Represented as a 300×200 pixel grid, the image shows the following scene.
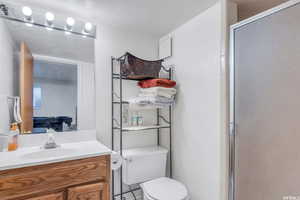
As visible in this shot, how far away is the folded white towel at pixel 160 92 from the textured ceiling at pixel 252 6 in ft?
3.21

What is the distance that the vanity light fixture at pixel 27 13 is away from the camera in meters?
1.53

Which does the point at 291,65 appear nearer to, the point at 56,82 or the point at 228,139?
the point at 228,139

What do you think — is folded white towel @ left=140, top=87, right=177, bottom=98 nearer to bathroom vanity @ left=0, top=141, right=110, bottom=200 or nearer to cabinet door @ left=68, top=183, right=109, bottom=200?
bathroom vanity @ left=0, top=141, right=110, bottom=200

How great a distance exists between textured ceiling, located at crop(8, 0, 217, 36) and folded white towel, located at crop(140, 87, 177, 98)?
728 mm

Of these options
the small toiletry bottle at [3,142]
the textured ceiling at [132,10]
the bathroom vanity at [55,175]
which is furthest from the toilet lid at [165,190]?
the textured ceiling at [132,10]

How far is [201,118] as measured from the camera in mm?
1652

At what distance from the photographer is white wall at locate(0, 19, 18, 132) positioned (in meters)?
1.43

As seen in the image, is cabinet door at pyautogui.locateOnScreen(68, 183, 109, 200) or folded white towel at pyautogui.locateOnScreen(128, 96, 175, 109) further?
folded white towel at pyautogui.locateOnScreen(128, 96, 175, 109)

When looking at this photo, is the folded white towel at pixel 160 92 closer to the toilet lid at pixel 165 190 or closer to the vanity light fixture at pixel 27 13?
the toilet lid at pixel 165 190

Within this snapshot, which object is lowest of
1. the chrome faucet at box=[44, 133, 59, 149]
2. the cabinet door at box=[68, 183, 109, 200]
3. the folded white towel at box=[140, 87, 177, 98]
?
the cabinet door at box=[68, 183, 109, 200]

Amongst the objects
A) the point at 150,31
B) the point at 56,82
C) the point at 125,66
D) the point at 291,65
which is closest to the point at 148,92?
the point at 125,66

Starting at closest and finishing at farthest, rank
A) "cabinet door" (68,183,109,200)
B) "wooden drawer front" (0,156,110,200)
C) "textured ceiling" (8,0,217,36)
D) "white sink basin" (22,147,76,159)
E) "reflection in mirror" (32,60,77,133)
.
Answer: "wooden drawer front" (0,156,110,200), "cabinet door" (68,183,109,200), "white sink basin" (22,147,76,159), "textured ceiling" (8,0,217,36), "reflection in mirror" (32,60,77,133)

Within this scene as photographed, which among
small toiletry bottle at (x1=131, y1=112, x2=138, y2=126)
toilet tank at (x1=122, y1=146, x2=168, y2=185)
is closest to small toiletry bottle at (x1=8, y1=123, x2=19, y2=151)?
toilet tank at (x1=122, y1=146, x2=168, y2=185)

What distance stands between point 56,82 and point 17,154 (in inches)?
27.8
